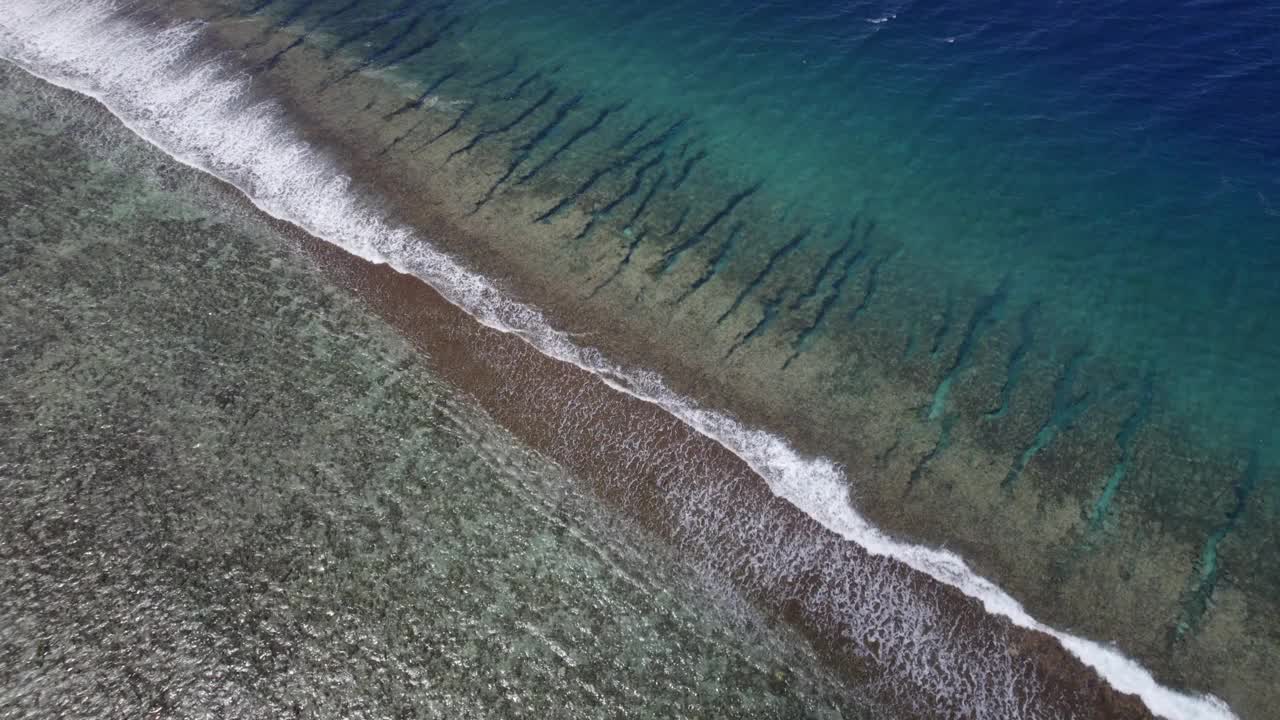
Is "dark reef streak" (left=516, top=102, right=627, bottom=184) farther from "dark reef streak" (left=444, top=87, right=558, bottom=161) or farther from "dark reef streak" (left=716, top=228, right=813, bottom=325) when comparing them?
"dark reef streak" (left=716, top=228, right=813, bottom=325)

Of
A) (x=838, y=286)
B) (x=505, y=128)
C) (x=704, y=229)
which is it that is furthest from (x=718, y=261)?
(x=505, y=128)

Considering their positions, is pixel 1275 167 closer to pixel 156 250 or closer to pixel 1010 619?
pixel 1010 619

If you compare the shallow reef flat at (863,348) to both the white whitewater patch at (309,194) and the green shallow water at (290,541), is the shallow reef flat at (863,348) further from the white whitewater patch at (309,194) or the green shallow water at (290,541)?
the green shallow water at (290,541)

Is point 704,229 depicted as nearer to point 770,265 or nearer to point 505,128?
point 770,265

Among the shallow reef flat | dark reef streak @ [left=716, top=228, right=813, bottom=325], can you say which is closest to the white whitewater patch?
the shallow reef flat

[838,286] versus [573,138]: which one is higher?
[573,138]

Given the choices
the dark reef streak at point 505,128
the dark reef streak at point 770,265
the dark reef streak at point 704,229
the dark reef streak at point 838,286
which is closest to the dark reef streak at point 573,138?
the dark reef streak at point 505,128
